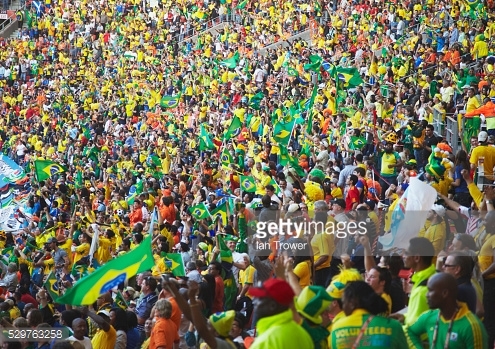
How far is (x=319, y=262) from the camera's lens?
9.27 metres

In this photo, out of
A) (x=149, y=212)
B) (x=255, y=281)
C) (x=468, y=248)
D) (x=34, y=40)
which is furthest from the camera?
(x=34, y=40)

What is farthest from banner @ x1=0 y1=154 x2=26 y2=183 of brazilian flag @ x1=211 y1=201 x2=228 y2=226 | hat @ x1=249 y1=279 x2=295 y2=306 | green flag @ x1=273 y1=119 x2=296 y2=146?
hat @ x1=249 y1=279 x2=295 y2=306

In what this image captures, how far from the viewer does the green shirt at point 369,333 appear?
17.0 feet

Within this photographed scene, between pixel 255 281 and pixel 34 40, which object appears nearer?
pixel 255 281

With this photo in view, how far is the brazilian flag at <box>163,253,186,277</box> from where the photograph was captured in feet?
37.2

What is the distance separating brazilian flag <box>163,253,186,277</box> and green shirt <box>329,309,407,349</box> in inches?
241

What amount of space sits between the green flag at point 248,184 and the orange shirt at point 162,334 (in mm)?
6439

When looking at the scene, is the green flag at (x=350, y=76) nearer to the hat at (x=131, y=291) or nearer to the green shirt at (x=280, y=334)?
the hat at (x=131, y=291)

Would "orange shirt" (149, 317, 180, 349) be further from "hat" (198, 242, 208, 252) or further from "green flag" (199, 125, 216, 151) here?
"green flag" (199, 125, 216, 151)

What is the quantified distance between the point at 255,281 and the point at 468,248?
3019 millimetres

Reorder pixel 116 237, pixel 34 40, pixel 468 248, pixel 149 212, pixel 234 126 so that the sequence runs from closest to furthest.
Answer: pixel 468 248, pixel 116 237, pixel 149 212, pixel 234 126, pixel 34 40

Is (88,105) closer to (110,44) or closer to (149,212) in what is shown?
(110,44)

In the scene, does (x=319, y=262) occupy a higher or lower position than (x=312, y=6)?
higher

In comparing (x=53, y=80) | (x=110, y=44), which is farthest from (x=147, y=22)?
(x=53, y=80)
